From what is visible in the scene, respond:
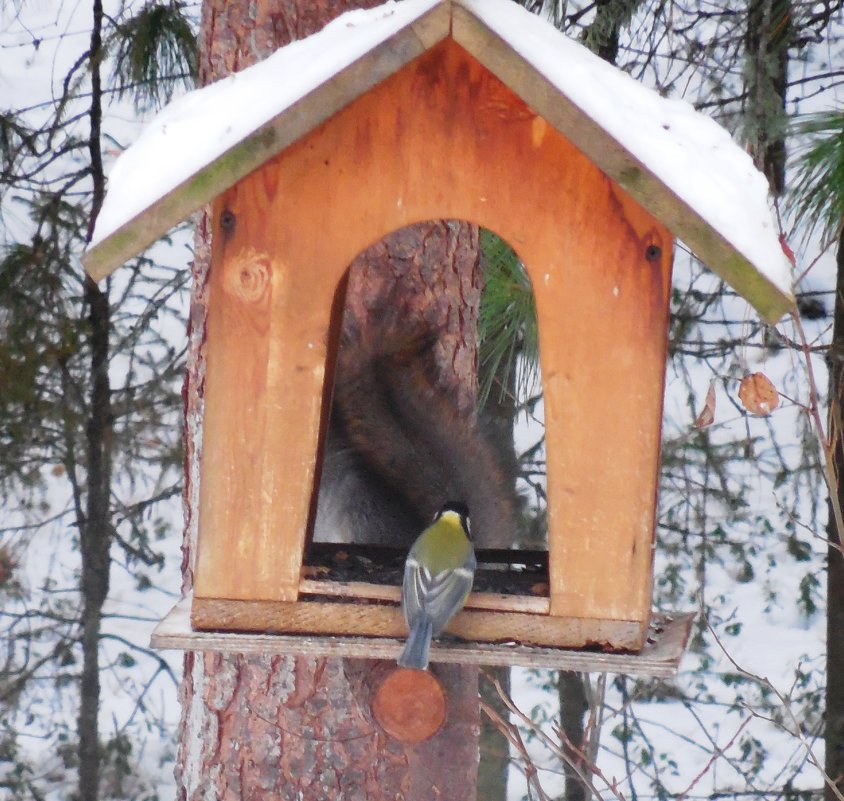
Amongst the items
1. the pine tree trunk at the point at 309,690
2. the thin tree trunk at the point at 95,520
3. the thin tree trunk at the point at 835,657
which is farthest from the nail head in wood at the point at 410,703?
the thin tree trunk at the point at 95,520

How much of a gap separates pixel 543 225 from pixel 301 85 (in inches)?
14.1

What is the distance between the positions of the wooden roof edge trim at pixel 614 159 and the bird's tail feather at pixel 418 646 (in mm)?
576

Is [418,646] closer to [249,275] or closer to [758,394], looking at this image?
[249,275]

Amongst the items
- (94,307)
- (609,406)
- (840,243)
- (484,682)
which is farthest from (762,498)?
(609,406)

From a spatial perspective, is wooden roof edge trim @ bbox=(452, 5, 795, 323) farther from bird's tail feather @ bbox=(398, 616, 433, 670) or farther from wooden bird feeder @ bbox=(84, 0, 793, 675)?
bird's tail feather @ bbox=(398, 616, 433, 670)

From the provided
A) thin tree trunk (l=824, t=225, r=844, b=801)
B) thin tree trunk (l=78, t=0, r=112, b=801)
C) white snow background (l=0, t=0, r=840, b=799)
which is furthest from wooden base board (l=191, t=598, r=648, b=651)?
white snow background (l=0, t=0, r=840, b=799)

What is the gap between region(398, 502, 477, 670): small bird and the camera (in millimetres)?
1594

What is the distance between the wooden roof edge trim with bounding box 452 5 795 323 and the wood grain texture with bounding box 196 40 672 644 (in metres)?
0.12

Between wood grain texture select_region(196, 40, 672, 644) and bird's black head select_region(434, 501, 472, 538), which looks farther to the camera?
bird's black head select_region(434, 501, 472, 538)

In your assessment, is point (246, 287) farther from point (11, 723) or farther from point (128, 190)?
point (11, 723)

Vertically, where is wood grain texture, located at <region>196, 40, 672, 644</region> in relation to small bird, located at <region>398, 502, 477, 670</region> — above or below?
above

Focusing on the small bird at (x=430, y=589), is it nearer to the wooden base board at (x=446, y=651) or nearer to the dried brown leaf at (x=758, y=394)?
the wooden base board at (x=446, y=651)

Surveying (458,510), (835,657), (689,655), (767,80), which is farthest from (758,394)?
(689,655)

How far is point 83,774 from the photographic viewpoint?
4.36 meters
